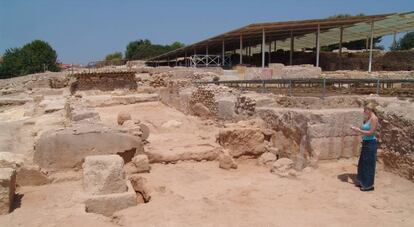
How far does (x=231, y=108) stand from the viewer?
1120 centimetres

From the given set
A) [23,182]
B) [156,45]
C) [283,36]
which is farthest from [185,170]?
[156,45]

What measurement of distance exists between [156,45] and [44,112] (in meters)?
67.4

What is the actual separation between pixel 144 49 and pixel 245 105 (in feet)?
231

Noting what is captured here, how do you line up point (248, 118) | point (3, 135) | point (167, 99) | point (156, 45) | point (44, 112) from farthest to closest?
point (156, 45) < point (167, 99) < point (44, 112) < point (3, 135) < point (248, 118)

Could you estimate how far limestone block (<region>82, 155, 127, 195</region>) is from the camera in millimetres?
5328

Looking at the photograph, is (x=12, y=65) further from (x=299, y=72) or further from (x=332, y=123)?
(x=332, y=123)

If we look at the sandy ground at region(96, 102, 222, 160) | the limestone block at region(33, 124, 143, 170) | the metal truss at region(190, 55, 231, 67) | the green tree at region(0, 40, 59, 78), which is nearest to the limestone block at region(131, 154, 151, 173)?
the limestone block at region(33, 124, 143, 170)

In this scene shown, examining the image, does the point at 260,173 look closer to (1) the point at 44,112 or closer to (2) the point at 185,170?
(2) the point at 185,170

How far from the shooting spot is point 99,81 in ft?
69.7

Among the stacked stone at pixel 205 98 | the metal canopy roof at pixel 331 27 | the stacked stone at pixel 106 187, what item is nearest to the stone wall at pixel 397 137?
the stacked stone at pixel 106 187

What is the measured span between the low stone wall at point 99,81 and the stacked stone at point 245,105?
1211 cm

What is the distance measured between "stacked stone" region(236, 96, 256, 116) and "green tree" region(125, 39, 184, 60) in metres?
65.0

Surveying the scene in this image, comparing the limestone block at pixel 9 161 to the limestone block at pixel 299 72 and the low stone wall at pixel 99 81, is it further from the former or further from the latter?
the low stone wall at pixel 99 81

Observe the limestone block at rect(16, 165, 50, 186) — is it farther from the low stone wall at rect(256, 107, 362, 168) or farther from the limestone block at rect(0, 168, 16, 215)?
the low stone wall at rect(256, 107, 362, 168)
